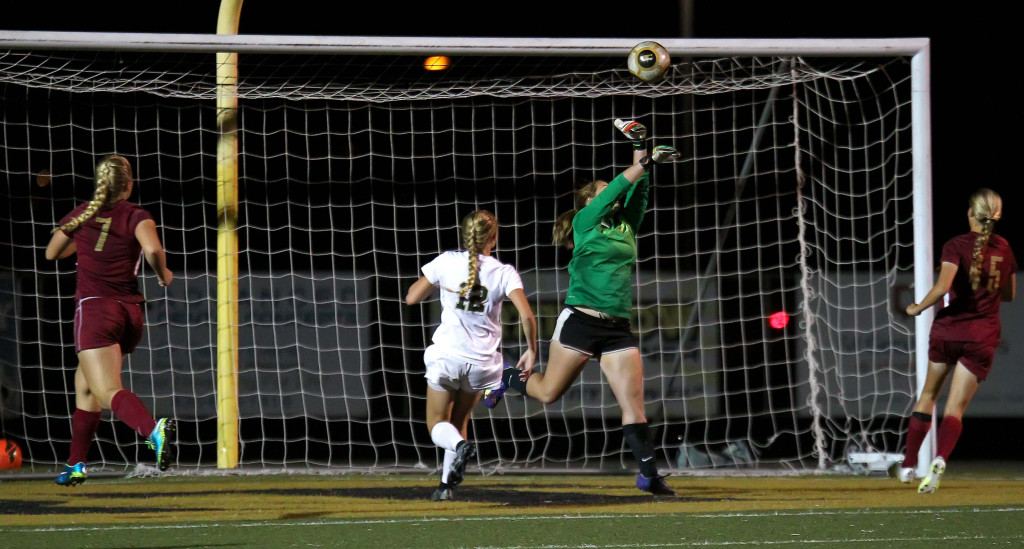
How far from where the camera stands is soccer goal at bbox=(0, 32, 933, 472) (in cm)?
857

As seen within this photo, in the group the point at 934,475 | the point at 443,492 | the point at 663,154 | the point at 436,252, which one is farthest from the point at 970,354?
the point at 436,252

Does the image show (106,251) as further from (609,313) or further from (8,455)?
(609,313)

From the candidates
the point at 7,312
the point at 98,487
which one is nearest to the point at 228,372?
the point at 98,487

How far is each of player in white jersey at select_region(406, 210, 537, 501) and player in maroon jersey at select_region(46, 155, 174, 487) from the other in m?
1.48

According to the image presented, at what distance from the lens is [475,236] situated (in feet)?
21.7

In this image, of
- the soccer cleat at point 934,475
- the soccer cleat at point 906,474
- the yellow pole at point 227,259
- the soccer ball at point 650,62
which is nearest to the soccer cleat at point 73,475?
the yellow pole at point 227,259

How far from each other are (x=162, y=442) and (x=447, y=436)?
1.46 meters

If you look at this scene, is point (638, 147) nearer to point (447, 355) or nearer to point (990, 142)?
point (447, 355)

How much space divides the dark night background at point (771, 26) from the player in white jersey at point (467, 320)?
7.22m

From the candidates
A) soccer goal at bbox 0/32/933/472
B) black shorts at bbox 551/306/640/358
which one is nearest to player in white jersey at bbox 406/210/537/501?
black shorts at bbox 551/306/640/358

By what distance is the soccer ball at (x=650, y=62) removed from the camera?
7.33m

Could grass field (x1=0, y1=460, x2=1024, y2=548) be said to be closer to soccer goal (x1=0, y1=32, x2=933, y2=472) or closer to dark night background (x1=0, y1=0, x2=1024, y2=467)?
soccer goal (x1=0, y1=32, x2=933, y2=472)

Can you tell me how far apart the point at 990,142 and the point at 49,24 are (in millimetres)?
11120

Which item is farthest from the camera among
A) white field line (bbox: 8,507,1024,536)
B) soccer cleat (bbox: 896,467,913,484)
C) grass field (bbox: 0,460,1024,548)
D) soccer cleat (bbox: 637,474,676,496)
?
soccer cleat (bbox: 896,467,913,484)
